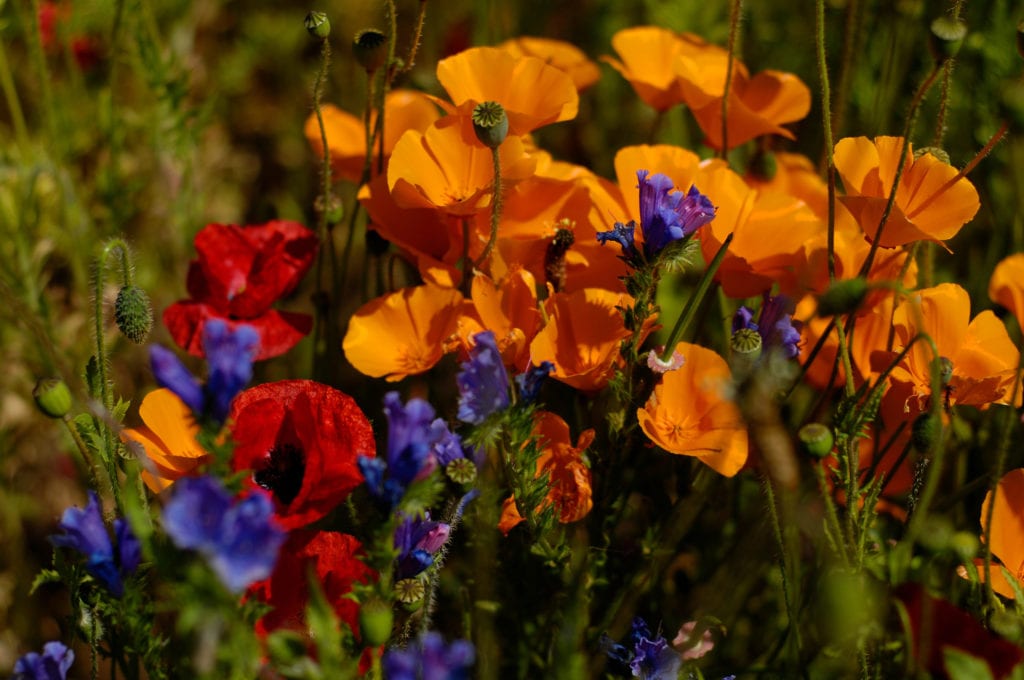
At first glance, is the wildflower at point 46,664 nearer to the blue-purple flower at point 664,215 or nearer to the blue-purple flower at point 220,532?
the blue-purple flower at point 220,532

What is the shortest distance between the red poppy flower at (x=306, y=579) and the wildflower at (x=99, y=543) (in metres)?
0.15

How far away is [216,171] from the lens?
3014 millimetres

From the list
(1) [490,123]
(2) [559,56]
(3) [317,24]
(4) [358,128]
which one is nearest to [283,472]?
(1) [490,123]

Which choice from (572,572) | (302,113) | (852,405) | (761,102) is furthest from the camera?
(302,113)

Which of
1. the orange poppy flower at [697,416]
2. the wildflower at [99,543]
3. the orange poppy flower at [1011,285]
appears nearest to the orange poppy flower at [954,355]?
the orange poppy flower at [1011,285]

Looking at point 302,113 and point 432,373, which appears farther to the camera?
point 302,113

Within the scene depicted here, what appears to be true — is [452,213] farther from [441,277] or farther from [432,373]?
[432,373]

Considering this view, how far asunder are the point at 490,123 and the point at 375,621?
66 centimetres

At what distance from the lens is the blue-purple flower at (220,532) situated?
0.85 metres

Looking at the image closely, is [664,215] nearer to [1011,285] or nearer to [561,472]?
[561,472]

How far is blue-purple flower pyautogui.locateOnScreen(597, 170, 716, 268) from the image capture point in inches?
51.4

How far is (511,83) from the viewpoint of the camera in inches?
64.6

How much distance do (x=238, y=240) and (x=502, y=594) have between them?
704 mm

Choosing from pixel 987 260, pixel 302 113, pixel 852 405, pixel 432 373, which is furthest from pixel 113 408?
pixel 302 113
